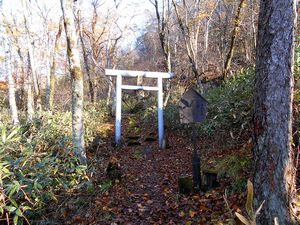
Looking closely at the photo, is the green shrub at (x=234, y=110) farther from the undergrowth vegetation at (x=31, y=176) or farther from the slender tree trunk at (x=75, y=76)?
the undergrowth vegetation at (x=31, y=176)

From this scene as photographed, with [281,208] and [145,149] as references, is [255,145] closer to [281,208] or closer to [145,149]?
[281,208]

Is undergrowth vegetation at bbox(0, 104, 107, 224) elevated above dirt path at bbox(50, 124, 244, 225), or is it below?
above

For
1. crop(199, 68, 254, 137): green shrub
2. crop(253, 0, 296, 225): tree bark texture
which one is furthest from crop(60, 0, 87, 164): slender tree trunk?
crop(253, 0, 296, 225): tree bark texture

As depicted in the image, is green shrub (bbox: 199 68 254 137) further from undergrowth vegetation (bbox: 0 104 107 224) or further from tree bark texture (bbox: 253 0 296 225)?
undergrowth vegetation (bbox: 0 104 107 224)

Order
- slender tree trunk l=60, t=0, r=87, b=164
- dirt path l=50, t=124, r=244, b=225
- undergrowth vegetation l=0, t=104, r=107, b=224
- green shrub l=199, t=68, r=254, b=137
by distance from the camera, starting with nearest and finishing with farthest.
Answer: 1. undergrowth vegetation l=0, t=104, r=107, b=224
2. dirt path l=50, t=124, r=244, b=225
3. slender tree trunk l=60, t=0, r=87, b=164
4. green shrub l=199, t=68, r=254, b=137

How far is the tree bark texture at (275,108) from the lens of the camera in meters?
2.86

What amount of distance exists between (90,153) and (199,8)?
975 centimetres

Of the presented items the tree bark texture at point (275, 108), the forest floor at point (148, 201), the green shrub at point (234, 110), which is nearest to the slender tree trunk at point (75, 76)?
the forest floor at point (148, 201)

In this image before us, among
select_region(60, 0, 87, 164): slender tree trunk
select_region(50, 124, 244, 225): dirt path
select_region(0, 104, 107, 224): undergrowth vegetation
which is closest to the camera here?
select_region(0, 104, 107, 224): undergrowth vegetation

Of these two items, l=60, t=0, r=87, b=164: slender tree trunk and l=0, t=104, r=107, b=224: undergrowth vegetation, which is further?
l=60, t=0, r=87, b=164: slender tree trunk

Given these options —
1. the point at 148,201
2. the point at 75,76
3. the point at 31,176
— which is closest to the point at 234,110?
the point at 148,201

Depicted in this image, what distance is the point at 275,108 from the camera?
9.53ft

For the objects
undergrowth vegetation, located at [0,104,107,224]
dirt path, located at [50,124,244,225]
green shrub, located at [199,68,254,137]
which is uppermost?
green shrub, located at [199,68,254,137]

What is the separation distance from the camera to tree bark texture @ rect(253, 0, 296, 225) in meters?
2.86
